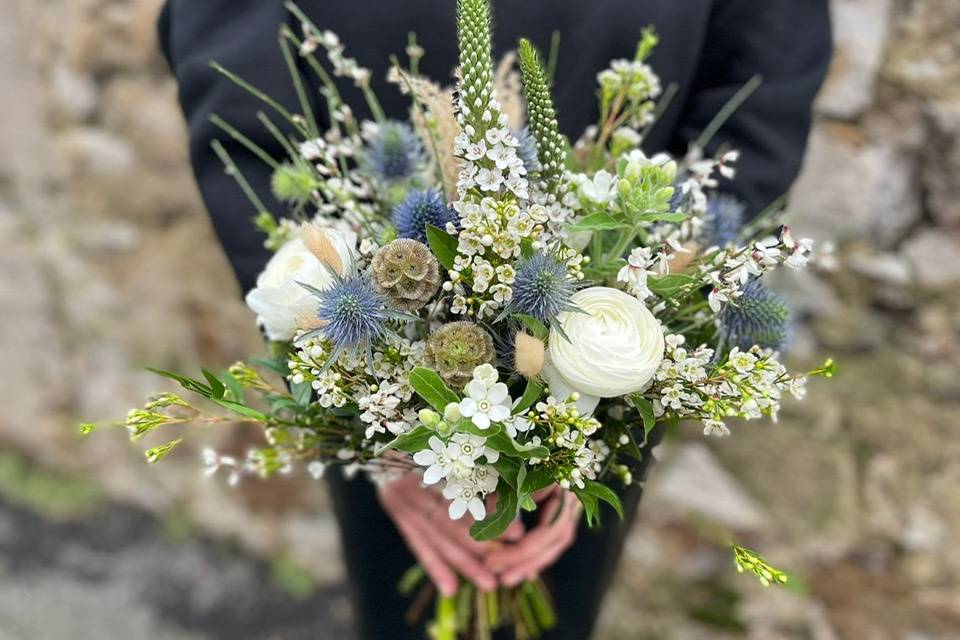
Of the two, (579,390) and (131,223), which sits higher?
(579,390)

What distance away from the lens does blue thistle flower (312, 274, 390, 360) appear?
54 cm

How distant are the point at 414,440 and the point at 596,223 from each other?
201mm

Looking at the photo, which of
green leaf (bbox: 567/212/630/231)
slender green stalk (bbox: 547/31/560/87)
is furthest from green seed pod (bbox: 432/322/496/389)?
slender green stalk (bbox: 547/31/560/87)

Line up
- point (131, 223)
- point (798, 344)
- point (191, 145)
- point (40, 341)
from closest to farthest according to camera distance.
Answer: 1. point (191, 145)
2. point (798, 344)
3. point (131, 223)
4. point (40, 341)

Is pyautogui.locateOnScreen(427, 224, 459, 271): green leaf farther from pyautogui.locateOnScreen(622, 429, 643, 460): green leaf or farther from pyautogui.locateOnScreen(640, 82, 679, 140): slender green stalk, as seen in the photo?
pyautogui.locateOnScreen(640, 82, 679, 140): slender green stalk

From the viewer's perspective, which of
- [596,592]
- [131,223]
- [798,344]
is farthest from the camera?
[131,223]

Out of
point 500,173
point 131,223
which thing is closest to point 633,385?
point 500,173

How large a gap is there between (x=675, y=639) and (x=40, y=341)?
1551 millimetres

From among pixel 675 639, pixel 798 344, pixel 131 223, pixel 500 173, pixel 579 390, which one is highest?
pixel 500 173

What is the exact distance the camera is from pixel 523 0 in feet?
3.12

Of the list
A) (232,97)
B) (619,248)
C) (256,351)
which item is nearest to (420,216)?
(619,248)

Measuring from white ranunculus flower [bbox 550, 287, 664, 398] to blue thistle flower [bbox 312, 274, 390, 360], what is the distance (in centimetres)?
12

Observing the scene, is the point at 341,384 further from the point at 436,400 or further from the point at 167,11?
the point at 167,11

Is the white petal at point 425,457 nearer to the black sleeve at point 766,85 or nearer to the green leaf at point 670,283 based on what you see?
the green leaf at point 670,283
